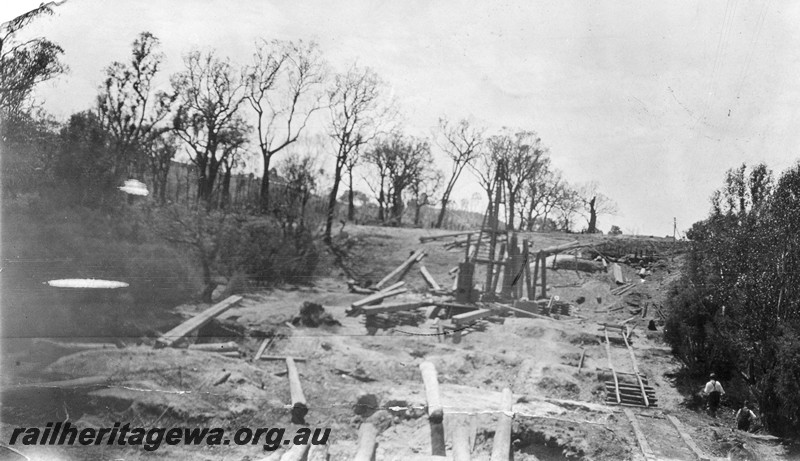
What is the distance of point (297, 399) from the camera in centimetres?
533

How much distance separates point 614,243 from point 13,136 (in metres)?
7.92

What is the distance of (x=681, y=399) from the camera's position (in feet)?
20.9

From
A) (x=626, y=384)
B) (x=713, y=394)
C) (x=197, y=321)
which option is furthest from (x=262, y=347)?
(x=713, y=394)

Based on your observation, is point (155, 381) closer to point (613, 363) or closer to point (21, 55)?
point (21, 55)

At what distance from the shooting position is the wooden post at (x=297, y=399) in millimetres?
5305

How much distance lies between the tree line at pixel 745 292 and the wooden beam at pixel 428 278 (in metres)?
3.52

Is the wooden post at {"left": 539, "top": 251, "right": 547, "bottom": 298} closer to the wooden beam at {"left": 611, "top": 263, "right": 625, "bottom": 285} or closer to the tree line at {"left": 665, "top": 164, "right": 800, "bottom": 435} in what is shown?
the wooden beam at {"left": 611, "top": 263, "right": 625, "bottom": 285}

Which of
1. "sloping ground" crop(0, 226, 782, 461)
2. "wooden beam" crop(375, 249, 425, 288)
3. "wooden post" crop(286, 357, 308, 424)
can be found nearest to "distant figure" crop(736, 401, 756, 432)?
"sloping ground" crop(0, 226, 782, 461)

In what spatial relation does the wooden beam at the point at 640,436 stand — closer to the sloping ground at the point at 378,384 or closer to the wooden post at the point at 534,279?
the sloping ground at the point at 378,384

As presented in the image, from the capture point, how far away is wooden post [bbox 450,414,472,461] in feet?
16.7

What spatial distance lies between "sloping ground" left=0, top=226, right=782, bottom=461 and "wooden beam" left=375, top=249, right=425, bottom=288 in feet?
0.29

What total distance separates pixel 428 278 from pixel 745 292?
4554mm

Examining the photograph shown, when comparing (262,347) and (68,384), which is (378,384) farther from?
(68,384)

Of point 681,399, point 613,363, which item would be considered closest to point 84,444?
point 613,363
